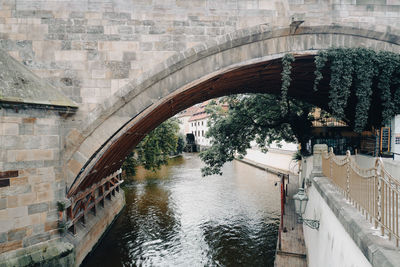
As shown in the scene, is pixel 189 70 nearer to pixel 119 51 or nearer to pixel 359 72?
pixel 119 51

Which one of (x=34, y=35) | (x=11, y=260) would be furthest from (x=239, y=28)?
(x=11, y=260)

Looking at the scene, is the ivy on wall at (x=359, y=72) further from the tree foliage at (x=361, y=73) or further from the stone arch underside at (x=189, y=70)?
the stone arch underside at (x=189, y=70)

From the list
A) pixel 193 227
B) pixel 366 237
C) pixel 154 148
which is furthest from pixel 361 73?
pixel 154 148

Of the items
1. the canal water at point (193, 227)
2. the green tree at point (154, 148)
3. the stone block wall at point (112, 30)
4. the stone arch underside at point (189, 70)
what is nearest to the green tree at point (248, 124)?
the canal water at point (193, 227)

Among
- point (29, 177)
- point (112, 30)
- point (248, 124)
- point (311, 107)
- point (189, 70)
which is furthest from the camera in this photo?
point (311, 107)

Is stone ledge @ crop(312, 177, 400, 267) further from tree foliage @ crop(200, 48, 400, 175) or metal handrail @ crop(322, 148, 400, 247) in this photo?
tree foliage @ crop(200, 48, 400, 175)

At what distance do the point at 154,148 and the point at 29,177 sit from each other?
12172 mm

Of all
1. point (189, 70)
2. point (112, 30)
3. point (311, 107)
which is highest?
point (112, 30)

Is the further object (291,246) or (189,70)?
(291,246)

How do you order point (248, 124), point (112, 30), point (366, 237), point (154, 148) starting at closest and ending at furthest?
1. point (366, 237)
2. point (112, 30)
3. point (248, 124)
4. point (154, 148)

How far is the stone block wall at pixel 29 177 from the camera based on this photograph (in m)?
5.78

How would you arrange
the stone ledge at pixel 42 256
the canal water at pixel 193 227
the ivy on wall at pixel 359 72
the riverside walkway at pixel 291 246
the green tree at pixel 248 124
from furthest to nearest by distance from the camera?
1. the green tree at pixel 248 124
2. the canal water at pixel 193 227
3. the riverside walkway at pixel 291 246
4. the ivy on wall at pixel 359 72
5. the stone ledge at pixel 42 256

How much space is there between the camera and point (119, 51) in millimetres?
7066

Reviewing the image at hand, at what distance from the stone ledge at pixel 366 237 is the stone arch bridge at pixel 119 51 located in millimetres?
4657
